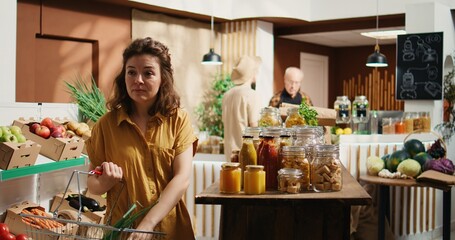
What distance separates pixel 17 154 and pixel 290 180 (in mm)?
1652

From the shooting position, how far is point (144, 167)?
2340 mm

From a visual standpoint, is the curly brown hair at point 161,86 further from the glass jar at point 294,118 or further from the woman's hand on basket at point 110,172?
the glass jar at point 294,118

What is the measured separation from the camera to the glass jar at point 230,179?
97.9 inches

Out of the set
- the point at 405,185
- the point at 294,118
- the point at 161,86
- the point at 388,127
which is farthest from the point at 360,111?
the point at 161,86

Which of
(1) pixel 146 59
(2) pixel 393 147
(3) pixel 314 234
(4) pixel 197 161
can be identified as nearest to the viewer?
(1) pixel 146 59

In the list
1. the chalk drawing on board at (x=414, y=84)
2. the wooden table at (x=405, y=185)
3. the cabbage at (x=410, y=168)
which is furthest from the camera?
the chalk drawing on board at (x=414, y=84)

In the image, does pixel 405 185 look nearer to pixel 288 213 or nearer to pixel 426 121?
pixel 426 121

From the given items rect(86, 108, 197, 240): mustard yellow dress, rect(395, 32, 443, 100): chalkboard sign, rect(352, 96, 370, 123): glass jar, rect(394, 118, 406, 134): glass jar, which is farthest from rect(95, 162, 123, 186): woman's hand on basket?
rect(395, 32, 443, 100): chalkboard sign

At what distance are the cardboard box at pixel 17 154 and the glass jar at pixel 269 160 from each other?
57.2 inches

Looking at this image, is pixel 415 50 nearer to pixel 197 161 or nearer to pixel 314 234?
pixel 197 161

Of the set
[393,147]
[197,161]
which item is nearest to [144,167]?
[197,161]

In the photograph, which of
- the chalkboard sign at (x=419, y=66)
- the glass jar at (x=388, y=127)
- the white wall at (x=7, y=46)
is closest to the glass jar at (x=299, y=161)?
the white wall at (x=7, y=46)

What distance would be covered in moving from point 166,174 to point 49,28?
6005mm

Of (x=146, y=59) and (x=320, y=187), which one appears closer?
(x=146, y=59)
